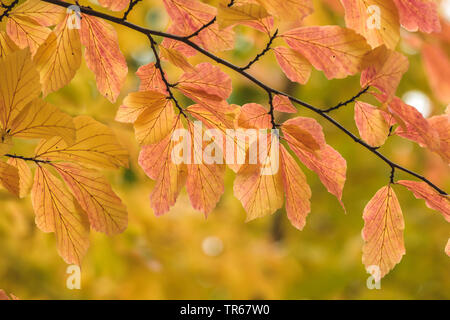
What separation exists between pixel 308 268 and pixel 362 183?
771mm

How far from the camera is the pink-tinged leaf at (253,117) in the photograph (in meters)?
0.51

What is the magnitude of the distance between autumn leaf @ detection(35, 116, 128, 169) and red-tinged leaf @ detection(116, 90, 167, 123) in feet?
0.10

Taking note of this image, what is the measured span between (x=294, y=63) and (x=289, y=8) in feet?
0.32

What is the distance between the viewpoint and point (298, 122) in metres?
0.52

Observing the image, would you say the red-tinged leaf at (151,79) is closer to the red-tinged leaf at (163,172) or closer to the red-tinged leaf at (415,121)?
the red-tinged leaf at (163,172)

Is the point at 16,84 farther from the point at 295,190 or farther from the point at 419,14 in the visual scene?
the point at 419,14

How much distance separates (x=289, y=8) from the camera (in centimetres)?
41

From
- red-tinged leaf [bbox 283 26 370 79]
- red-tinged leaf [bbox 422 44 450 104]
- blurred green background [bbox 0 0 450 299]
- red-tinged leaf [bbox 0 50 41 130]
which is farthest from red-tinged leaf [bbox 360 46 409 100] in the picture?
red-tinged leaf [bbox 422 44 450 104]

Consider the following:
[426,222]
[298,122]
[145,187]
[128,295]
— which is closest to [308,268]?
[426,222]

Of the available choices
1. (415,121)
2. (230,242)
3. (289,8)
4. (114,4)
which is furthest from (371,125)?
(230,242)

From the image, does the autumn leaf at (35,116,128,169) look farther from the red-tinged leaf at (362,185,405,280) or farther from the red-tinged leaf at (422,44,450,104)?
the red-tinged leaf at (422,44,450,104)

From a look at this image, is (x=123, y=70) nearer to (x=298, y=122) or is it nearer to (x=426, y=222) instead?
(x=298, y=122)

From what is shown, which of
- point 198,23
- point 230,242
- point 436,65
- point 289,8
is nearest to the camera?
point 289,8

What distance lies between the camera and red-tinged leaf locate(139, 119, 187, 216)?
1.77 feet
